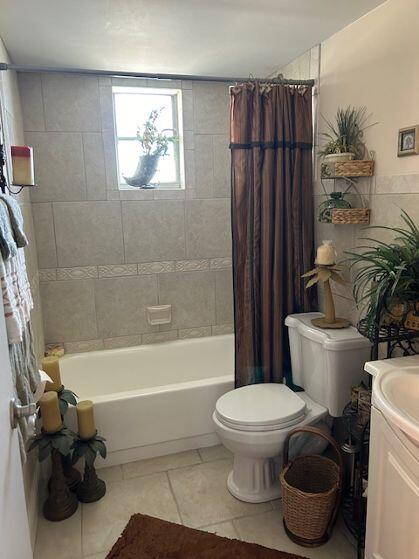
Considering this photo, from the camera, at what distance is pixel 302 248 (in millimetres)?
2441

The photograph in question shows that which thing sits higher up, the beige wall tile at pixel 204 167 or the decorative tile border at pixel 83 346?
the beige wall tile at pixel 204 167

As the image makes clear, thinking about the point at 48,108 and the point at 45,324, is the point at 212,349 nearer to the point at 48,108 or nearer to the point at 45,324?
the point at 45,324

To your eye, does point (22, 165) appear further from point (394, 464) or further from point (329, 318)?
point (394, 464)

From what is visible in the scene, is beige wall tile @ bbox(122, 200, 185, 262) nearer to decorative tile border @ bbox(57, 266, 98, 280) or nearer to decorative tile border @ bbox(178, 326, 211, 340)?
decorative tile border @ bbox(57, 266, 98, 280)

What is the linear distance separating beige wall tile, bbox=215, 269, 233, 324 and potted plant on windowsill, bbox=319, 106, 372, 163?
137cm

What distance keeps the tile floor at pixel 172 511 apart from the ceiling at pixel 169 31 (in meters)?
2.33

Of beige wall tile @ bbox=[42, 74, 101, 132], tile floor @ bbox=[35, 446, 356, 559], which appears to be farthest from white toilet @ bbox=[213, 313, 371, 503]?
beige wall tile @ bbox=[42, 74, 101, 132]

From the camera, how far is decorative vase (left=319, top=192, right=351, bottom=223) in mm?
2117

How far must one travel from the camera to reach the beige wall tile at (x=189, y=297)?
3.17m

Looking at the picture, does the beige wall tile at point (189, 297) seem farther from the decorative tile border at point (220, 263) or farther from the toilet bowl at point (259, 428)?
the toilet bowl at point (259, 428)

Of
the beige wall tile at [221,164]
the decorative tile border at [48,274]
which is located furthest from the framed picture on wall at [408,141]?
the decorative tile border at [48,274]

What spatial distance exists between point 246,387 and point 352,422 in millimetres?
657

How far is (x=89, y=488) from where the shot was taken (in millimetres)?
2195

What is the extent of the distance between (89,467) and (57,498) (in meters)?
0.19
